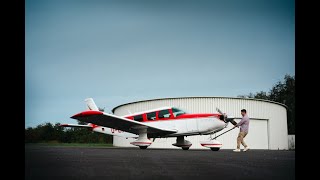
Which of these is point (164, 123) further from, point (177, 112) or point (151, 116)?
point (151, 116)

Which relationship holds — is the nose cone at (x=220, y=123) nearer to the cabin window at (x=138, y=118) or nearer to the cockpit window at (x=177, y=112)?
the cockpit window at (x=177, y=112)

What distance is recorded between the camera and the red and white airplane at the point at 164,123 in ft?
47.3

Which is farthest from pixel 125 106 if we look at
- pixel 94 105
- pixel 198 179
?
pixel 198 179

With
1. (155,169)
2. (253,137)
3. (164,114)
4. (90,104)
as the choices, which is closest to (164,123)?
(164,114)

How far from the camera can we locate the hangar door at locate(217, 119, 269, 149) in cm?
2600

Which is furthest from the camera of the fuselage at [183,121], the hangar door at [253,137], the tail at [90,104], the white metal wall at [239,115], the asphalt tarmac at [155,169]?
the hangar door at [253,137]

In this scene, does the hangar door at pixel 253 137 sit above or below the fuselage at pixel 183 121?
below

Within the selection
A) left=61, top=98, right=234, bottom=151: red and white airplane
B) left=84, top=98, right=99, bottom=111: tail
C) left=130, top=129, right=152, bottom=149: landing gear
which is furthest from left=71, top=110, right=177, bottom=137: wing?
left=84, top=98, right=99, bottom=111: tail

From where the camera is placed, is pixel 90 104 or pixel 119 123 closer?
pixel 119 123

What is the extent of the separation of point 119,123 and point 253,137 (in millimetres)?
14379

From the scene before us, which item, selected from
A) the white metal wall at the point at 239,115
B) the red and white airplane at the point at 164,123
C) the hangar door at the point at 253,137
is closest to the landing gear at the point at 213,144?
the red and white airplane at the point at 164,123

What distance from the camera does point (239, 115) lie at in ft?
85.1

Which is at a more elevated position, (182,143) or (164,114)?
(164,114)
